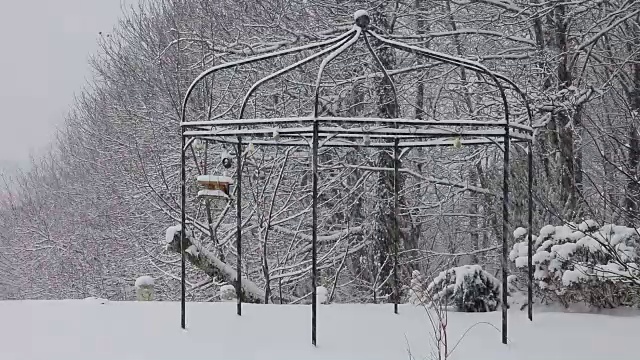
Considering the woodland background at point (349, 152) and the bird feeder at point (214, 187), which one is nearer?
the bird feeder at point (214, 187)

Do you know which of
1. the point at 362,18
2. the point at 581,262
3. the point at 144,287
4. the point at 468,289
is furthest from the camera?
the point at 144,287

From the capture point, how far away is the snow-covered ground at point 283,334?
4215 mm

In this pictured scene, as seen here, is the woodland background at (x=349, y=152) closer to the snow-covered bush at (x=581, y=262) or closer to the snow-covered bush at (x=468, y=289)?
the snow-covered bush at (x=581, y=262)

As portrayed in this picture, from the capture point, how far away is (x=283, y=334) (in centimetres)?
469

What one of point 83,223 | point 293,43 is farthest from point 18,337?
point 83,223

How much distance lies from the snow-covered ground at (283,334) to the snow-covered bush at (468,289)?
193 millimetres

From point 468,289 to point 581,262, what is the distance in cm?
99

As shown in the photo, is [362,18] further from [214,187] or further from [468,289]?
[468,289]

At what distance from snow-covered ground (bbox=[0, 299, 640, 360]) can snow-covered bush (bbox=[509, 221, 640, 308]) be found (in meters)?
0.21

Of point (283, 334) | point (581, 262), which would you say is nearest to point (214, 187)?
point (283, 334)

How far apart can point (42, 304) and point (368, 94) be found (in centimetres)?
568

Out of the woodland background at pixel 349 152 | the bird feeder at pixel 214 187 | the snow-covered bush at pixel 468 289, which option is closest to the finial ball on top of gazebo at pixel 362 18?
the bird feeder at pixel 214 187

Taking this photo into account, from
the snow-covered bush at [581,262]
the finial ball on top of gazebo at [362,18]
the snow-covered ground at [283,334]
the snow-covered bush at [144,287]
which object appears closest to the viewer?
the snow-covered ground at [283,334]

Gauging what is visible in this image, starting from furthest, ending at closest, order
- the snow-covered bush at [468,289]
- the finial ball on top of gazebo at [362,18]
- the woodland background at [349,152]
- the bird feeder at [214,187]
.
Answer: the woodland background at [349,152] < the snow-covered bush at [468,289] < the bird feeder at [214,187] < the finial ball on top of gazebo at [362,18]
